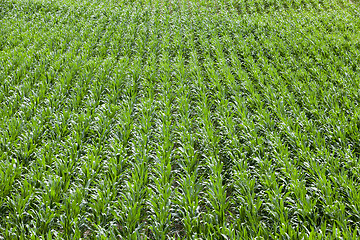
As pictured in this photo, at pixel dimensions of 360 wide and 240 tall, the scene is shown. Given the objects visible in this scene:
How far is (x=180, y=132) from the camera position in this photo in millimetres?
4449

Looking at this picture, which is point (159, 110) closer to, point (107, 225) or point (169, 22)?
point (107, 225)

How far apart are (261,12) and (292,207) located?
31.3 ft

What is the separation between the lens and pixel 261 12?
1109 centimetres

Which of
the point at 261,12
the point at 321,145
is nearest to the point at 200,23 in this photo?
the point at 261,12

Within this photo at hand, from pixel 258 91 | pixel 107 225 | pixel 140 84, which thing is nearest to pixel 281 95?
pixel 258 91

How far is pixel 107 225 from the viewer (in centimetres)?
313

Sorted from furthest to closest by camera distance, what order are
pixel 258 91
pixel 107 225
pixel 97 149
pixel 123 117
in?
1. pixel 258 91
2. pixel 123 117
3. pixel 97 149
4. pixel 107 225

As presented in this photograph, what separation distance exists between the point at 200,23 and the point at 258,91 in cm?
486

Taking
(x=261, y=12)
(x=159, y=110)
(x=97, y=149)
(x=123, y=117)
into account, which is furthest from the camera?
(x=261, y=12)

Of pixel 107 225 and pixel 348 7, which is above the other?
pixel 348 7

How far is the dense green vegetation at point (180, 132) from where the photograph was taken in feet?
10.2

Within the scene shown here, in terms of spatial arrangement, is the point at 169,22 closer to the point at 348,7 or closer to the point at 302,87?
the point at 302,87

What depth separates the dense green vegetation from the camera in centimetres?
310

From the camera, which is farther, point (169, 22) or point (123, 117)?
point (169, 22)
